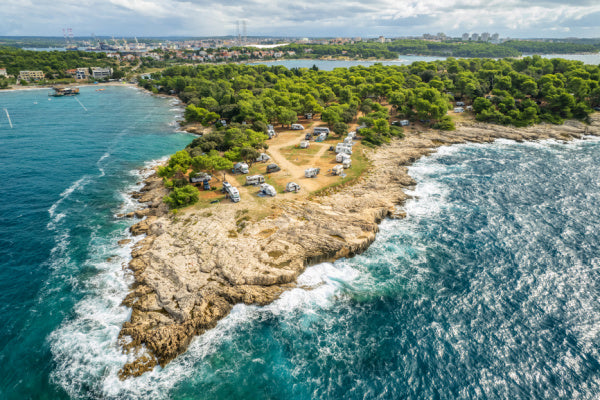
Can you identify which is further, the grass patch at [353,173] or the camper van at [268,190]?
the grass patch at [353,173]

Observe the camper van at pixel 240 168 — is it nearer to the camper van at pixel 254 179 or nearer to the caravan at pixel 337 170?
the camper van at pixel 254 179

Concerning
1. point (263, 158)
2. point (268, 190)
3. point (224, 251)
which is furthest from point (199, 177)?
point (224, 251)

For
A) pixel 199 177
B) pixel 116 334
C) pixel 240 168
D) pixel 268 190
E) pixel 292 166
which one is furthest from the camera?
pixel 292 166

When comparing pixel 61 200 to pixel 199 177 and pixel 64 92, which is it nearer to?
pixel 199 177

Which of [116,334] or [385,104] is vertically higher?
[385,104]

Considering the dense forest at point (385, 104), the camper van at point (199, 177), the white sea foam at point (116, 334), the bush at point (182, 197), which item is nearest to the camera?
the white sea foam at point (116, 334)

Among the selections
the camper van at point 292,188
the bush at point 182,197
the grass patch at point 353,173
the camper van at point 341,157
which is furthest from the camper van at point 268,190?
the camper van at point 341,157

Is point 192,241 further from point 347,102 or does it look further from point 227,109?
point 347,102
